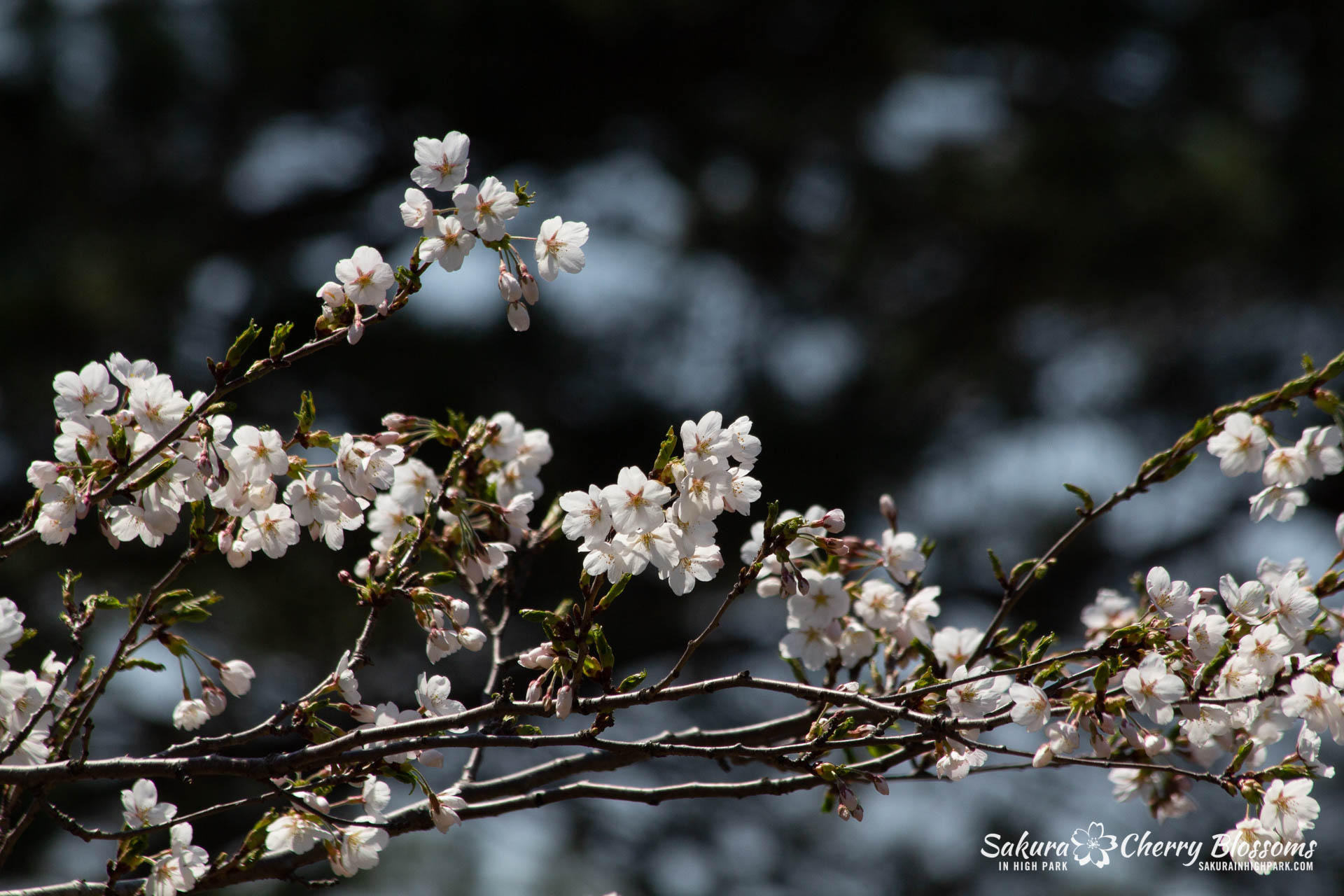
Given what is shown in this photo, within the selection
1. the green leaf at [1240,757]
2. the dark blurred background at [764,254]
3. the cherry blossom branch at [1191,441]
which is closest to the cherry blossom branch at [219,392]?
the cherry blossom branch at [1191,441]

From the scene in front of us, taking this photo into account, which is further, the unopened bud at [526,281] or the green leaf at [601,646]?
the unopened bud at [526,281]

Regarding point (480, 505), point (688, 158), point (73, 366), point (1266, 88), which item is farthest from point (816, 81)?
point (480, 505)

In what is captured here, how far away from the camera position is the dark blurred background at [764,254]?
4.82 meters

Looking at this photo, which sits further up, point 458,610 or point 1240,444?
point 1240,444

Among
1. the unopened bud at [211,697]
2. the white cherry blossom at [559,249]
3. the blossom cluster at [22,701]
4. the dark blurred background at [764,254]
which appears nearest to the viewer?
the blossom cluster at [22,701]

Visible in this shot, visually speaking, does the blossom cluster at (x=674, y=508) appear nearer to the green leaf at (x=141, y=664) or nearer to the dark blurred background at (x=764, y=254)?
the green leaf at (x=141, y=664)

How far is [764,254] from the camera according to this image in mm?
5402

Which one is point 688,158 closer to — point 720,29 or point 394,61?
point 720,29

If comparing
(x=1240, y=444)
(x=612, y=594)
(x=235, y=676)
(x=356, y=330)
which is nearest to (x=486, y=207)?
(x=356, y=330)

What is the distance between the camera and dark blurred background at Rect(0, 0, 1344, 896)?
4.82 m

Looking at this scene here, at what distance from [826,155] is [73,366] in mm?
3649

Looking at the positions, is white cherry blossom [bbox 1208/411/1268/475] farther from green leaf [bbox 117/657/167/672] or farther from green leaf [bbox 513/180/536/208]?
green leaf [bbox 117/657/167/672]

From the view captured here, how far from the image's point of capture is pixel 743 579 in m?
1.07

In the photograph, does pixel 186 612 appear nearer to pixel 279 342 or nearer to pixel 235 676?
pixel 235 676
